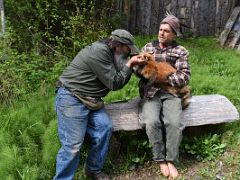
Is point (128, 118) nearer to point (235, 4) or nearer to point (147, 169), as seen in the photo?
point (147, 169)

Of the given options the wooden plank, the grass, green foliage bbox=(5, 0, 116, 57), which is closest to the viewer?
the grass

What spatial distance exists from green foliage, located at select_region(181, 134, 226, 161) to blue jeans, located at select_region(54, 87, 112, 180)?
3.88 ft

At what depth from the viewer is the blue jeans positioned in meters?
4.41

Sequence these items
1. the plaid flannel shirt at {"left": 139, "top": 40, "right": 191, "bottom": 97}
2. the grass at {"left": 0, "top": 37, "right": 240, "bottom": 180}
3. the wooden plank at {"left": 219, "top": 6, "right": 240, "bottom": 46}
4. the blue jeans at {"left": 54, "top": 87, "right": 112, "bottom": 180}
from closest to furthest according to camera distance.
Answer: the blue jeans at {"left": 54, "top": 87, "right": 112, "bottom": 180}, the grass at {"left": 0, "top": 37, "right": 240, "bottom": 180}, the plaid flannel shirt at {"left": 139, "top": 40, "right": 191, "bottom": 97}, the wooden plank at {"left": 219, "top": 6, "right": 240, "bottom": 46}

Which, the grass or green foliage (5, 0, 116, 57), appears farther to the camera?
green foliage (5, 0, 116, 57)

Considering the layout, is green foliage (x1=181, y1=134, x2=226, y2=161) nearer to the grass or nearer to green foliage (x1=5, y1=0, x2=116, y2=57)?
the grass

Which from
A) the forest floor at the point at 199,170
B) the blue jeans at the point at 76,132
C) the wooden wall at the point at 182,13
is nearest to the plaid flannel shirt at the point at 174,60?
the blue jeans at the point at 76,132

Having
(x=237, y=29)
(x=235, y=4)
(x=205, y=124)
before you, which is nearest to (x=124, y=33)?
(x=205, y=124)

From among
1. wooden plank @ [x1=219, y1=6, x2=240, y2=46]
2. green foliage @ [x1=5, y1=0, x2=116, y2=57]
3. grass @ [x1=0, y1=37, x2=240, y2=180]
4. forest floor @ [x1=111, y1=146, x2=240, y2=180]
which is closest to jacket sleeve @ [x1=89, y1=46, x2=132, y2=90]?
grass @ [x1=0, y1=37, x2=240, y2=180]

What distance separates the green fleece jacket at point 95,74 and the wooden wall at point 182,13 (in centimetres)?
514

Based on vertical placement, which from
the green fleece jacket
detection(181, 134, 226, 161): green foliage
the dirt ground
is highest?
the green fleece jacket

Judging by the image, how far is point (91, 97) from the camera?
183 inches

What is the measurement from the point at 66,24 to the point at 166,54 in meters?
3.64

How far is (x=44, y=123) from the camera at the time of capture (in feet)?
18.1
